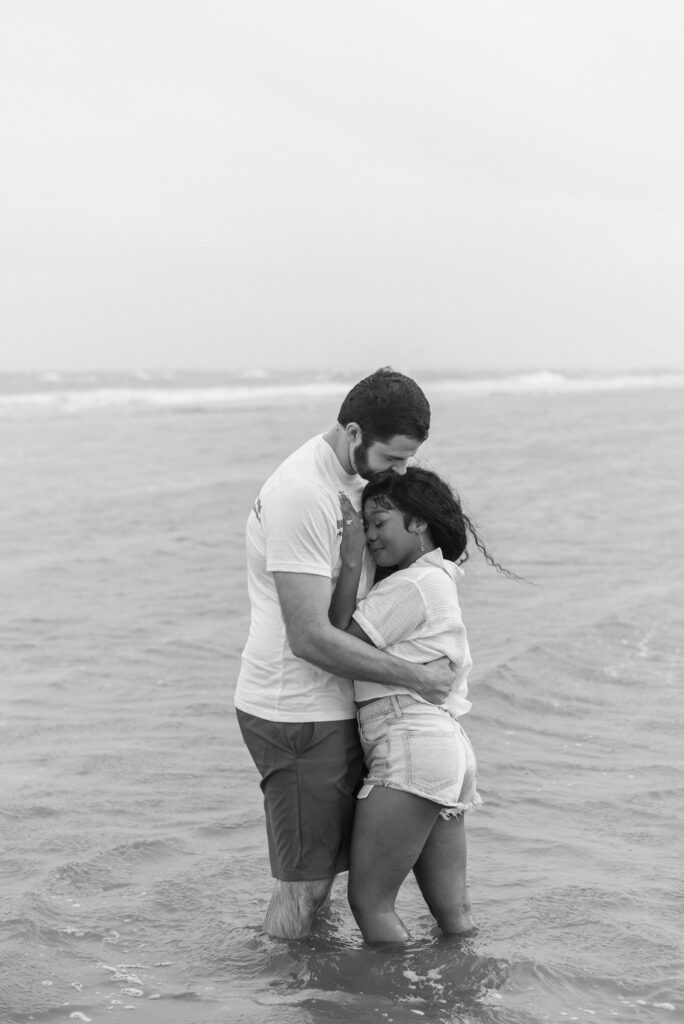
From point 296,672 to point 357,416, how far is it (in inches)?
36.7

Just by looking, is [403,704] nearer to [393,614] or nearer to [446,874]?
[393,614]

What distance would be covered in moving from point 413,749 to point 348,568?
0.68 m

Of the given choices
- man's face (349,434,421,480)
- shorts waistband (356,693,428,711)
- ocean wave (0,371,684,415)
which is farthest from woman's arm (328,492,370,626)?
ocean wave (0,371,684,415)

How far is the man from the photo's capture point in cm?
412

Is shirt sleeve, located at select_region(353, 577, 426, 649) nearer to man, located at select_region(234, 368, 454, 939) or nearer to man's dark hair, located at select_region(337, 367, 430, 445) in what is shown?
man, located at select_region(234, 368, 454, 939)

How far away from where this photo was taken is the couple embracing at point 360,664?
415cm

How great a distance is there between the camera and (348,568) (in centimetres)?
430

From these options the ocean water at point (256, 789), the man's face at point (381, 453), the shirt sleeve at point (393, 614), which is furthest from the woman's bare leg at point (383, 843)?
the man's face at point (381, 453)

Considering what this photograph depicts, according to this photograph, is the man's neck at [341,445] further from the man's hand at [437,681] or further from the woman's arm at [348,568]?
the man's hand at [437,681]

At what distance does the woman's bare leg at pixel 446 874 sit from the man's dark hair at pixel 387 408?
4.79 feet

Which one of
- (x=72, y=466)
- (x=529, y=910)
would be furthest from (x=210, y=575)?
(x=72, y=466)

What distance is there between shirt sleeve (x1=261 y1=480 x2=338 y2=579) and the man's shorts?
2.00 ft

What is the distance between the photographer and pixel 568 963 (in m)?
4.63

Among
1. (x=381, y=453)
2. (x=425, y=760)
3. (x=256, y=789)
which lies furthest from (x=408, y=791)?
(x=256, y=789)
